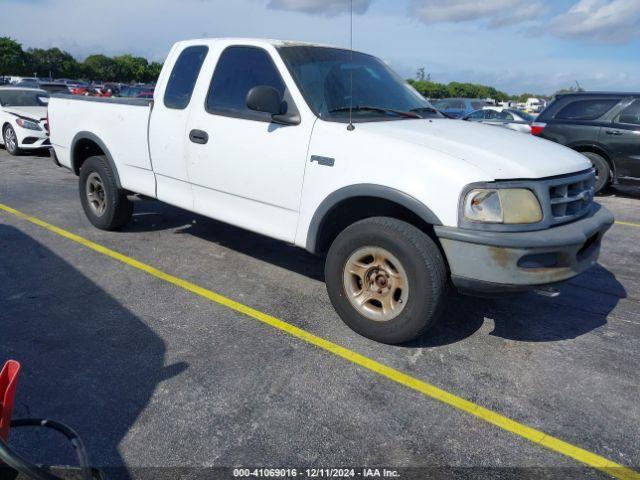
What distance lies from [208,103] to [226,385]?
2445 mm

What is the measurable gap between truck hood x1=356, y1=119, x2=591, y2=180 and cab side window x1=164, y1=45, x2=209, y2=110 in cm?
182

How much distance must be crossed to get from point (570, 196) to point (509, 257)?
0.76 metres

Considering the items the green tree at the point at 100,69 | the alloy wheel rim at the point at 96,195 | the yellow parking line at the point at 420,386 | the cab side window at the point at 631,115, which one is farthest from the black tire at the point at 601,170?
the green tree at the point at 100,69

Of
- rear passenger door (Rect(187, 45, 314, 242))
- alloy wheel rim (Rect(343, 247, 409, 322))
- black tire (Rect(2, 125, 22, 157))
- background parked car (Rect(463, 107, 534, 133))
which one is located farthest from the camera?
background parked car (Rect(463, 107, 534, 133))

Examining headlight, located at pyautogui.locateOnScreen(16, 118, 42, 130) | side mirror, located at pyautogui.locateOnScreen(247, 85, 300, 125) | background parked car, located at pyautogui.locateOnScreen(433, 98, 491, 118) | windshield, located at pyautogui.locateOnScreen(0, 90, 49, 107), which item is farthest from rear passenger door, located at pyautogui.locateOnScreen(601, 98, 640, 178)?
windshield, located at pyautogui.locateOnScreen(0, 90, 49, 107)

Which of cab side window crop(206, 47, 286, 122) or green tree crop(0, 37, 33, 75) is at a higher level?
green tree crop(0, 37, 33, 75)

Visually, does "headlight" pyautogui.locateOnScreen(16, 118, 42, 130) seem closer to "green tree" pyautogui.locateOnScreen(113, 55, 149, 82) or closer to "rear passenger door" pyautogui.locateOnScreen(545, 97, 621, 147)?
"rear passenger door" pyautogui.locateOnScreen(545, 97, 621, 147)

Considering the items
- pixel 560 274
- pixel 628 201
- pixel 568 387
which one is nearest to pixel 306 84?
pixel 560 274

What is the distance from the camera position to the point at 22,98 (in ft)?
41.8

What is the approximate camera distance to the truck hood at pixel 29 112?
38.8 ft

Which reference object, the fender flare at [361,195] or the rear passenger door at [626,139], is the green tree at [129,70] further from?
→ the fender flare at [361,195]

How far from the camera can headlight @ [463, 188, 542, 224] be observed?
10.1 ft

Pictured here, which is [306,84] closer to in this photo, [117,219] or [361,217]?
[361,217]

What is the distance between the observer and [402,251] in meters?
3.30
